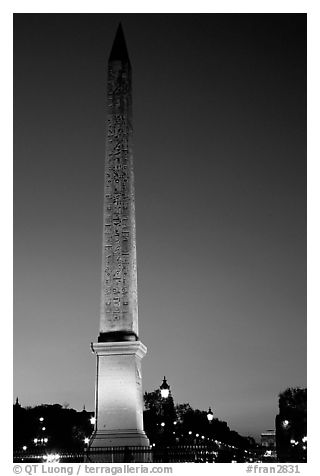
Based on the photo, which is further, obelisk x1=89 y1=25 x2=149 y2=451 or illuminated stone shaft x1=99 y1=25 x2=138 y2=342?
illuminated stone shaft x1=99 y1=25 x2=138 y2=342

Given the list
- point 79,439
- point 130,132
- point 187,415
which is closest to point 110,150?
point 130,132

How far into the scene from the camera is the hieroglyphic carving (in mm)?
27922

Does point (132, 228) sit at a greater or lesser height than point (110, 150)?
lesser

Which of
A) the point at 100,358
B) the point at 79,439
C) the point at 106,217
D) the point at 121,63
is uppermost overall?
the point at 121,63

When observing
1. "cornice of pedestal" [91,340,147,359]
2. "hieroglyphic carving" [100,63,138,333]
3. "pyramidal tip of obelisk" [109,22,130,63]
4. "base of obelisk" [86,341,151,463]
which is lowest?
"base of obelisk" [86,341,151,463]

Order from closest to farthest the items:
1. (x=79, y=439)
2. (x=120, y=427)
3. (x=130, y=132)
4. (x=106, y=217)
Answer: (x=120, y=427) < (x=106, y=217) < (x=130, y=132) < (x=79, y=439)

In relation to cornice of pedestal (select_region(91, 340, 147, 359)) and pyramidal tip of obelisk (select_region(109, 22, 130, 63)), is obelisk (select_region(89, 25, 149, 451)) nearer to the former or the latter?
cornice of pedestal (select_region(91, 340, 147, 359))

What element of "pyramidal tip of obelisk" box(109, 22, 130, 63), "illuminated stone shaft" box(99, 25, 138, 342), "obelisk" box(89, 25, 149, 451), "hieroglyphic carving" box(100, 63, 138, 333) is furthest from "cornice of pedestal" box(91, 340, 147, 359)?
"pyramidal tip of obelisk" box(109, 22, 130, 63)

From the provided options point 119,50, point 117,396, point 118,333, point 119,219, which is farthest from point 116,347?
point 119,50

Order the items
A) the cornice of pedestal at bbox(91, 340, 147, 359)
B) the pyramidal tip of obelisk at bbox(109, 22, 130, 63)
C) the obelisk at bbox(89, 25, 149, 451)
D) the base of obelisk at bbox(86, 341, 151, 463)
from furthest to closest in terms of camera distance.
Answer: the pyramidal tip of obelisk at bbox(109, 22, 130, 63), the cornice of pedestal at bbox(91, 340, 147, 359), the obelisk at bbox(89, 25, 149, 451), the base of obelisk at bbox(86, 341, 151, 463)

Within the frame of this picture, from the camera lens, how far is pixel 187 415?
110m

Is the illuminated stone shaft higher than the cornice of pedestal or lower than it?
higher
